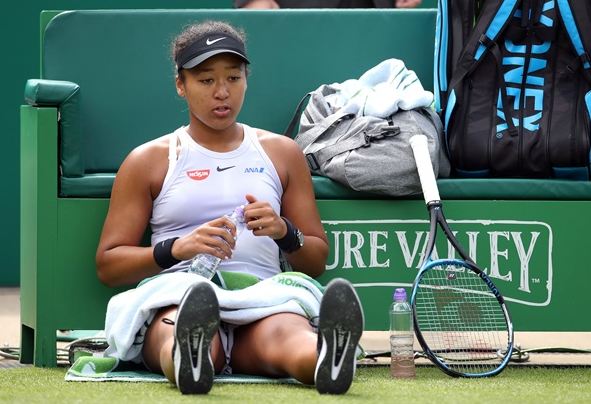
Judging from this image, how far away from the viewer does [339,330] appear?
137 inches

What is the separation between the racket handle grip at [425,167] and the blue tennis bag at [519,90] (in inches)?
9.1

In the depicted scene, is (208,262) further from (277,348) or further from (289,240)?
(277,348)

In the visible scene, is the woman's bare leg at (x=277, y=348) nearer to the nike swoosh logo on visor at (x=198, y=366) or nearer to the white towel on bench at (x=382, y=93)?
the nike swoosh logo on visor at (x=198, y=366)

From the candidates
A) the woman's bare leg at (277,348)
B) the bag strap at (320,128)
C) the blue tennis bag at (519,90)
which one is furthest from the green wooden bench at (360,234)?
the woman's bare leg at (277,348)

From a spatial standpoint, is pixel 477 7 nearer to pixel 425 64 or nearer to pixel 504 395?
pixel 425 64

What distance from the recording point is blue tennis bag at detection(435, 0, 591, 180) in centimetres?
475

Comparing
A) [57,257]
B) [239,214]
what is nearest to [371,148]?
[239,214]

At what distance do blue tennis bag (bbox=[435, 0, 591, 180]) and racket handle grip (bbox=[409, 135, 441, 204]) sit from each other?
0.23 metres

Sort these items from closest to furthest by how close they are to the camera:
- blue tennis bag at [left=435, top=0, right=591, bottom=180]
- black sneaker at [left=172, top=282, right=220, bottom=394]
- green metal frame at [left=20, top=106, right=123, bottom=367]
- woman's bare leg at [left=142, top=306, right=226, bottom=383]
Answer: black sneaker at [left=172, top=282, right=220, bottom=394] → woman's bare leg at [left=142, top=306, right=226, bottom=383] → green metal frame at [left=20, top=106, right=123, bottom=367] → blue tennis bag at [left=435, top=0, right=591, bottom=180]

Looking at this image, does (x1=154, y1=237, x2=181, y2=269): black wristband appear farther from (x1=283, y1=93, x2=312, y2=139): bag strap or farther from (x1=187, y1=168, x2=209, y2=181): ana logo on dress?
(x1=283, y1=93, x2=312, y2=139): bag strap

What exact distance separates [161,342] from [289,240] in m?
0.53

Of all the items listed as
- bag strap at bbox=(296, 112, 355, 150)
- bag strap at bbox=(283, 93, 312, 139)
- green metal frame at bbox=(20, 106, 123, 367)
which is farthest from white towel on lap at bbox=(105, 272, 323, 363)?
bag strap at bbox=(283, 93, 312, 139)

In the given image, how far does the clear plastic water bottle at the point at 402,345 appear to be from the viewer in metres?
4.28

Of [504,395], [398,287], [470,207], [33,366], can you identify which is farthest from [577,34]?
[33,366]
